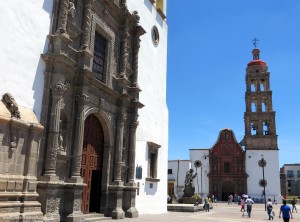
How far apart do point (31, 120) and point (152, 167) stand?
32.7 feet

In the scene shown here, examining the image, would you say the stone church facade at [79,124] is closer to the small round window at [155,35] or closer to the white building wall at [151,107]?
the white building wall at [151,107]

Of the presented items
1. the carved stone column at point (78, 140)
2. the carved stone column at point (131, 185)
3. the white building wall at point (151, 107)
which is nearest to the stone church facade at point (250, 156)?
the white building wall at point (151, 107)

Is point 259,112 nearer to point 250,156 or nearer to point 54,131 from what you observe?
point 250,156

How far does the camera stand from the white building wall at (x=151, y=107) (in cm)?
1781

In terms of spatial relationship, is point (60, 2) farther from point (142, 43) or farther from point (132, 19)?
point (142, 43)

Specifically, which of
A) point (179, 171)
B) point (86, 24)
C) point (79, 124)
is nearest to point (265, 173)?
point (179, 171)

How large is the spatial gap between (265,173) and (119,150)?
1556 inches

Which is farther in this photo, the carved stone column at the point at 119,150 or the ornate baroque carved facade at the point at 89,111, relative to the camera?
the carved stone column at the point at 119,150

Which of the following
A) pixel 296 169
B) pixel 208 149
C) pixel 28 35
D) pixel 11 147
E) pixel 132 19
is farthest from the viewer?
pixel 296 169

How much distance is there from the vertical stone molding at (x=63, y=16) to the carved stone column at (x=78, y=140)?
2.46m

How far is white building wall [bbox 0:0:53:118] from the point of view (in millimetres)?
10047

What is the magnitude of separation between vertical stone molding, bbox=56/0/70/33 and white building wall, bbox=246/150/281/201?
142ft

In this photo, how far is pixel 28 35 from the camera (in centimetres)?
1090

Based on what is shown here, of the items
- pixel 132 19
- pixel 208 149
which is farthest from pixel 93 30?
pixel 208 149
